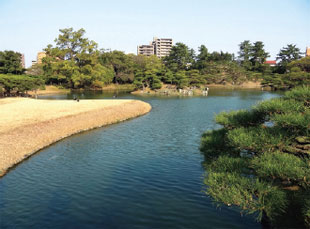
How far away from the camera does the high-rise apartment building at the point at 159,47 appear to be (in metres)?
185

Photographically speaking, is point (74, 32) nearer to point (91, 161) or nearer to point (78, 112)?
point (78, 112)

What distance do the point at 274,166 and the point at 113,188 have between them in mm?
9338

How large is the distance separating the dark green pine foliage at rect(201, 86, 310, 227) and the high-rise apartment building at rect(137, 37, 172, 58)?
18079 centimetres

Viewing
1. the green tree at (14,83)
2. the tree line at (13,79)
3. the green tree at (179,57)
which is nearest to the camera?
the green tree at (14,83)

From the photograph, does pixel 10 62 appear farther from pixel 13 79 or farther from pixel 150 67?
pixel 150 67

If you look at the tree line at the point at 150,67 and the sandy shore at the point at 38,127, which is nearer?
the sandy shore at the point at 38,127

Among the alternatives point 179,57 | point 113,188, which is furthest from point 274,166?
point 179,57

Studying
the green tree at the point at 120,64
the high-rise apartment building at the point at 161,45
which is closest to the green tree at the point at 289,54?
the green tree at the point at 120,64

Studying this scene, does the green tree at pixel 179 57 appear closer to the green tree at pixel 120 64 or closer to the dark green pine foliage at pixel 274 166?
the green tree at pixel 120 64

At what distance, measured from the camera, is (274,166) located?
647 cm

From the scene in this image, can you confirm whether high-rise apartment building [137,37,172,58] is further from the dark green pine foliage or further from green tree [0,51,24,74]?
the dark green pine foliage

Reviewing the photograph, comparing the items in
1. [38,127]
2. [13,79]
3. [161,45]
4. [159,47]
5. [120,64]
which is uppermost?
[161,45]

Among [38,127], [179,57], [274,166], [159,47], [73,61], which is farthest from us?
[159,47]

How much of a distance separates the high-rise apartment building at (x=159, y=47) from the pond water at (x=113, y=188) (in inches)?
6620
